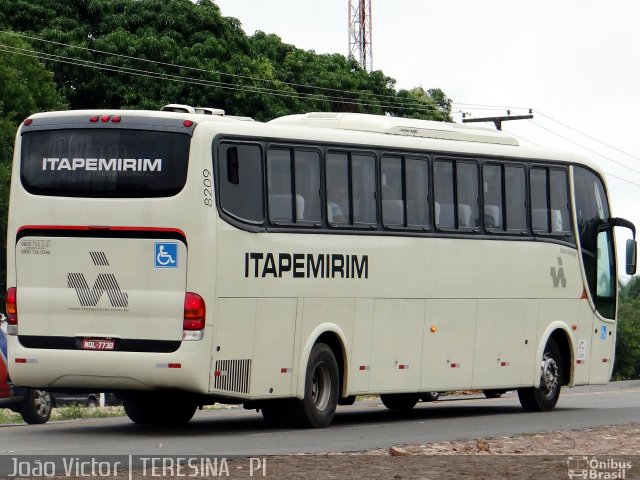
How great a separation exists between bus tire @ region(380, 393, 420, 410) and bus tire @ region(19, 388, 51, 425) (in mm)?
4843

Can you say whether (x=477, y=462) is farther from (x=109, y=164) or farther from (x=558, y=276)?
(x=558, y=276)

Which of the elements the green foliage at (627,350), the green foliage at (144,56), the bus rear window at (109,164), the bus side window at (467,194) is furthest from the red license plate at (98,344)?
the green foliage at (627,350)

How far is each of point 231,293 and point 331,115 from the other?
372 centimetres

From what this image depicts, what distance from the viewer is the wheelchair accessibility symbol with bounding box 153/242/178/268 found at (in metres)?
18.4

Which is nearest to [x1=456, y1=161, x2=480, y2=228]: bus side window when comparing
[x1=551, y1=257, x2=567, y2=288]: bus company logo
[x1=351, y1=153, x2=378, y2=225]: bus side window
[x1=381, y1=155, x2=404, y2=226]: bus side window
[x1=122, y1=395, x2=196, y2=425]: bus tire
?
[x1=381, y1=155, x2=404, y2=226]: bus side window

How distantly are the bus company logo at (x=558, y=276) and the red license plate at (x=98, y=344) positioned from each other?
823cm

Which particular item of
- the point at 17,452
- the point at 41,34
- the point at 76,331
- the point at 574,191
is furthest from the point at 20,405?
the point at 41,34

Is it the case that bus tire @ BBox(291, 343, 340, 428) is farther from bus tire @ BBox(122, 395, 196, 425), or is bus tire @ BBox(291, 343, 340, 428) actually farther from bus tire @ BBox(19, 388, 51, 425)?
bus tire @ BBox(19, 388, 51, 425)

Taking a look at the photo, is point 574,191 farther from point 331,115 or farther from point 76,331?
point 76,331

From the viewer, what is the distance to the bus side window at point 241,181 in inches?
742

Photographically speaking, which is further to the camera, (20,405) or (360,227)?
(20,405)

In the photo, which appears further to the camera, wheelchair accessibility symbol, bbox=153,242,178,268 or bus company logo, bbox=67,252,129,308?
bus company logo, bbox=67,252,129,308

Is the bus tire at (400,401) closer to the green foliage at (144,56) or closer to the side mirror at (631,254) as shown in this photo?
the side mirror at (631,254)

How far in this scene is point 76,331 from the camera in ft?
61.2
